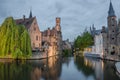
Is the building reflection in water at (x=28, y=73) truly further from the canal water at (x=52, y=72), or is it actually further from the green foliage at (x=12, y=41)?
the green foliage at (x=12, y=41)

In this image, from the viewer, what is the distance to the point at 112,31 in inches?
2045

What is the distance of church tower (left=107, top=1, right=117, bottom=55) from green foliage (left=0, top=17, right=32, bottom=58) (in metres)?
22.2

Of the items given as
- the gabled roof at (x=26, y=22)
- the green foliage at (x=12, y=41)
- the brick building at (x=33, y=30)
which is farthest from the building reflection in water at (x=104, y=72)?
the gabled roof at (x=26, y=22)

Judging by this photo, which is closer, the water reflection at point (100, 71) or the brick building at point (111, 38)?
the water reflection at point (100, 71)

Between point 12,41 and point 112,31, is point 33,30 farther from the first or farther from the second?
point 112,31

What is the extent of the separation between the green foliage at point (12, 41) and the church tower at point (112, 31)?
2223 centimetres

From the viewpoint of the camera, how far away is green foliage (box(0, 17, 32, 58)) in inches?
1481

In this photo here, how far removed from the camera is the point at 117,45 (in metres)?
49.7

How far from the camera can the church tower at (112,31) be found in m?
51.0

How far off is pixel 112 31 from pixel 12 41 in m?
26.4

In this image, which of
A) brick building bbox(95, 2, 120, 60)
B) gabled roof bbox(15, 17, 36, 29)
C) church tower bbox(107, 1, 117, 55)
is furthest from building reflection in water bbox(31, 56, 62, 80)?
church tower bbox(107, 1, 117, 55)

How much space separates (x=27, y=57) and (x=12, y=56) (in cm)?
348

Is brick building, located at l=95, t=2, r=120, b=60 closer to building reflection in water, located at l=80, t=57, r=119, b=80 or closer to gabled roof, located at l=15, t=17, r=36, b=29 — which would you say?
building reflection in water, located at l=80, t=57, r=119, b=80

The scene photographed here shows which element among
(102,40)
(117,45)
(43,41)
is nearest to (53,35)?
(43,41)
